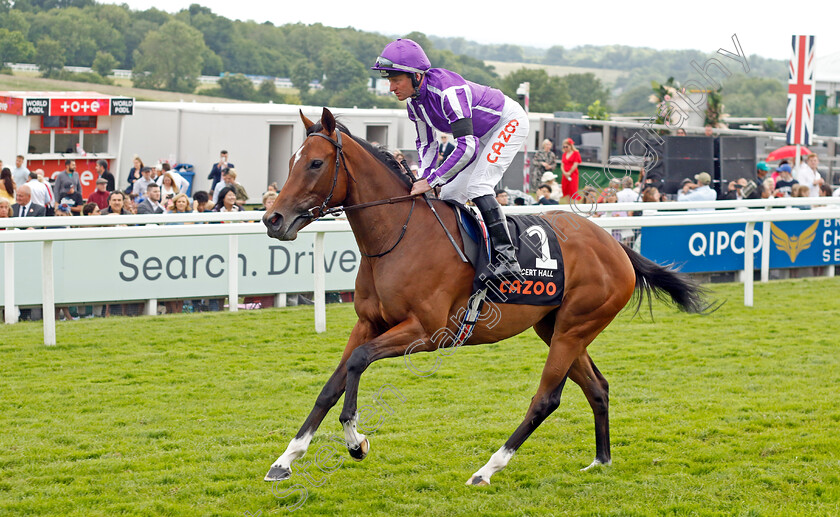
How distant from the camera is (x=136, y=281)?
7.89 m

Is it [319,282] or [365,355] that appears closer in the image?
[365,355]

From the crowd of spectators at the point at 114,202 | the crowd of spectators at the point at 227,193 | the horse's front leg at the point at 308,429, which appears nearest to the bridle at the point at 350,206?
the horse's front leg at the point at 308,429

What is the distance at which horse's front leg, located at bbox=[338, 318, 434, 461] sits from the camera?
3887 millimetres

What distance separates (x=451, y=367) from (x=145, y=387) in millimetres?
2079

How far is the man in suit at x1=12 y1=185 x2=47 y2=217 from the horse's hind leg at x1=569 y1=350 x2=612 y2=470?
20.7ft

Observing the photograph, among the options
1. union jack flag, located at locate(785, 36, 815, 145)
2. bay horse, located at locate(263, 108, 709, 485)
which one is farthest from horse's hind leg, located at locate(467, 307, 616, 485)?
union jack flag, located at locate(785, 36, 815, 145)

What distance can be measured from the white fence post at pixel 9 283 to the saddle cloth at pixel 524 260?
437 cm

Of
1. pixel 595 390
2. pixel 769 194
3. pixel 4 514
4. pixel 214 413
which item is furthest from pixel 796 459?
pixel 769 194

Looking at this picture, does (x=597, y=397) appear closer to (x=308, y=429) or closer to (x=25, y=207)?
(x=308, y=429)

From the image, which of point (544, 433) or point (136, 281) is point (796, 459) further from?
point (136, 281)

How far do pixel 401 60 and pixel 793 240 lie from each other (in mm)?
8044

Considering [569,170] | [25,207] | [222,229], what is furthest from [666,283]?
[569,170]

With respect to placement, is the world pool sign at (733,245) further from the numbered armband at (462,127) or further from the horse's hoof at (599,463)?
the numbered armband at (462,127)

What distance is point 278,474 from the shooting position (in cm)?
394
